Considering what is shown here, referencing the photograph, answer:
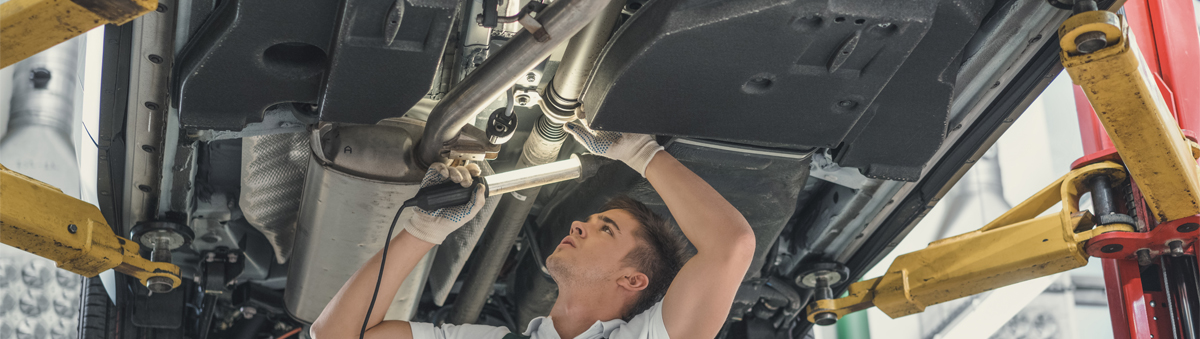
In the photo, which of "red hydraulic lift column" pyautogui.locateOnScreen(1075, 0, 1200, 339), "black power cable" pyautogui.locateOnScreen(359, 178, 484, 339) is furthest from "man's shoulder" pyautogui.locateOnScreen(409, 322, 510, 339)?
"red hydraulic lift column" pyautogui.locateOnScreen(1075, 0, 1200, 339)

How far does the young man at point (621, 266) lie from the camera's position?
5.75ft

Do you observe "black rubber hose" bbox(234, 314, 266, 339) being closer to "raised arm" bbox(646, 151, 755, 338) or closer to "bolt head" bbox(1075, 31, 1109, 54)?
"raised arm" bbox(646, 151, 755, 338)

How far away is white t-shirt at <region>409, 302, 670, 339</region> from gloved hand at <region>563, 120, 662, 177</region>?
1.01ft

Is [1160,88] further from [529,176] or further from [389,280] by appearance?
[389,280]

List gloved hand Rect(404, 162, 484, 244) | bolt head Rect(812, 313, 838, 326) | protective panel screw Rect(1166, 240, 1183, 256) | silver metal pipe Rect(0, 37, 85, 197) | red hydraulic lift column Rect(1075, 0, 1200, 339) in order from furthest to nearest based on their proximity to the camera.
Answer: silver metal pipe Rect(0, 37, 85, 197) → bolt head Rect(812, 313, 838, 326) → red hydraulic lift column Rect(1075, 0, 1200, 339) → protective panel screw Rect(1166, 240, 1183, 256) → gloved hand Rect(404, 162, 484, 244)

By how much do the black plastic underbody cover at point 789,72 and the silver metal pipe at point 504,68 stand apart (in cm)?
14

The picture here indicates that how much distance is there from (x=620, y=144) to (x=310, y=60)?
64 centimetres

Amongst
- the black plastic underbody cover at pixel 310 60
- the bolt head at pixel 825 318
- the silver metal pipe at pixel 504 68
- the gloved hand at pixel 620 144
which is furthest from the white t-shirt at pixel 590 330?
the bolt head at pixel 825 318

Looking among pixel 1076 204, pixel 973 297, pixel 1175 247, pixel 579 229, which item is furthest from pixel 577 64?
pixel 973 297

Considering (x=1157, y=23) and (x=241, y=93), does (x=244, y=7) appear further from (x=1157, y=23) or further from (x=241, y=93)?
→ (x=1157, y=23)

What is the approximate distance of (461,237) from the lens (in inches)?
97.3

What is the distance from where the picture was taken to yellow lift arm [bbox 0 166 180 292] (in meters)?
1.93

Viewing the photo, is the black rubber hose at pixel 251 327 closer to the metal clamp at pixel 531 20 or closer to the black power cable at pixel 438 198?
the black power cable at pixel 438 198

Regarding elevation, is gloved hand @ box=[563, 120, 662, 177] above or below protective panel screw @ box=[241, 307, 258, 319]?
above
